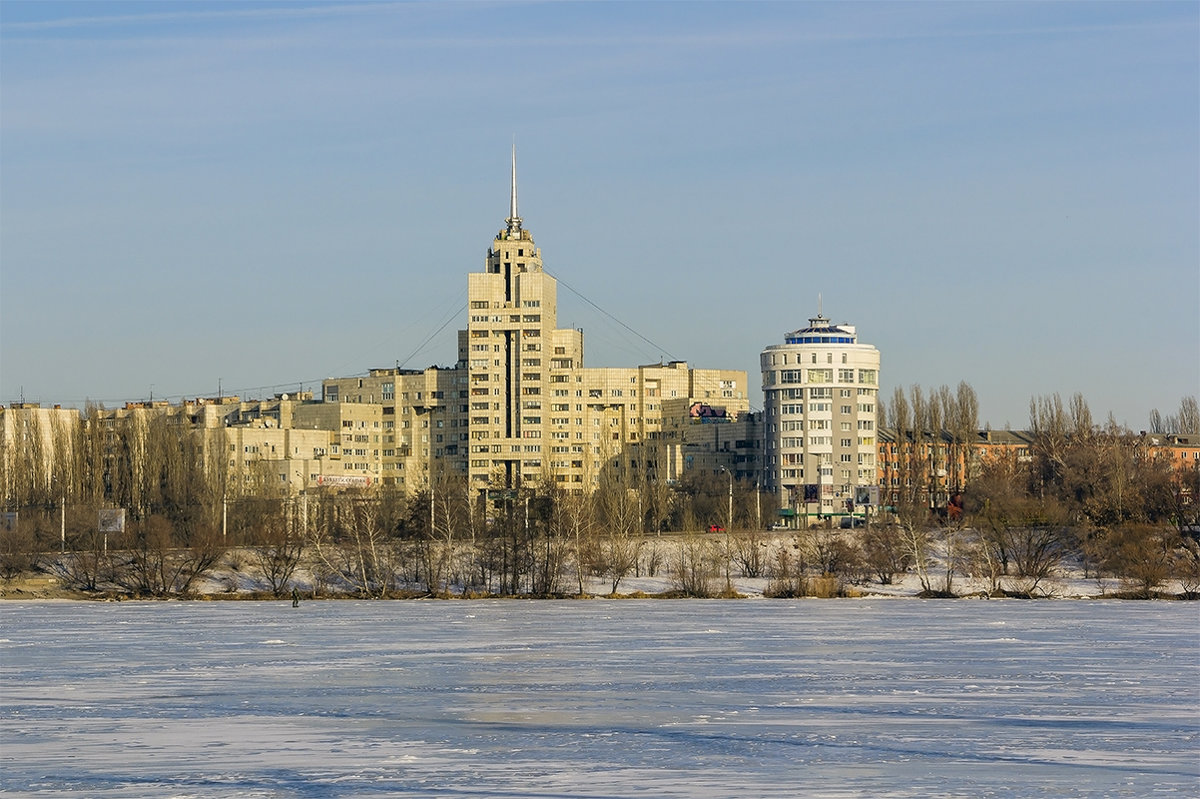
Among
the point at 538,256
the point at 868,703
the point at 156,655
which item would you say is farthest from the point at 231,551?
the point at 538,256

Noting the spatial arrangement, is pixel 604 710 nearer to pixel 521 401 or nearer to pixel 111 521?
pixel 111 521

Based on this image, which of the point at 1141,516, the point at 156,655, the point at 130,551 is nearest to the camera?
the point at 156,655

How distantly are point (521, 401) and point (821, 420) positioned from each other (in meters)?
32.6

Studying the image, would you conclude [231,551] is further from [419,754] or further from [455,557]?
[419,754]

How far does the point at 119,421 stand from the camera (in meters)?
120

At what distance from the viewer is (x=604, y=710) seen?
2622 centimetres

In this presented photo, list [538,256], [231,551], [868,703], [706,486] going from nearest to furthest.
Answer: [868,703], [231,551], [706,486], [538,256]

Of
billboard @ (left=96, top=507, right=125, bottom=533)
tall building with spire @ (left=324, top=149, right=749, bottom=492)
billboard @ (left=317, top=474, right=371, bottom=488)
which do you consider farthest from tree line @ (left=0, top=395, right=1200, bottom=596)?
tall building with spire @ (left=324, top=149, right=749, bottom=492)

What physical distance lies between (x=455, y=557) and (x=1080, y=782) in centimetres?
5948

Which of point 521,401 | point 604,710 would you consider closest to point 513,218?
point 521,401

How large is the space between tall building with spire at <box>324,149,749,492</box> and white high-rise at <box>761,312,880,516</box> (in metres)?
17.0

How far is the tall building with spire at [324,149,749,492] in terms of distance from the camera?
153 metres

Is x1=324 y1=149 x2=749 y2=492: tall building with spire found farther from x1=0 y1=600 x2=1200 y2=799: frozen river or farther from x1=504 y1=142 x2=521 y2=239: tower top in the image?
x1=0 y1=600 x2=1200 y2=799: frozen river

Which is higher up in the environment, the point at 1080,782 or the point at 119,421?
the point at 119,421
